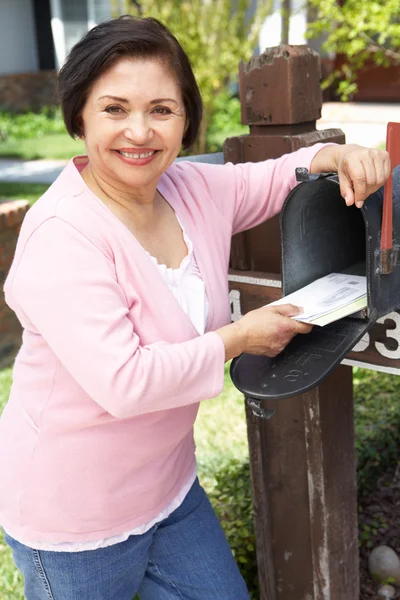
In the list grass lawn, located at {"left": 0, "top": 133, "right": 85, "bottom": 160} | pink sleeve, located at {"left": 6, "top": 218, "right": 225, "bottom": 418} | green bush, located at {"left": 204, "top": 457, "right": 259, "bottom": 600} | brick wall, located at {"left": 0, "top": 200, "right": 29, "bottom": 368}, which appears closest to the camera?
pink sleeve, located at {"left": 6, "top": 218, "right": 225, "bottom": 418}

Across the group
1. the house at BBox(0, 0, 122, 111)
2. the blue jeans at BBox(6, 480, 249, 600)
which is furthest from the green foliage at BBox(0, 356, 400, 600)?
the house at BBox(0, 0, 122, 111)

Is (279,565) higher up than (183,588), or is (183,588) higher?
(183,588)

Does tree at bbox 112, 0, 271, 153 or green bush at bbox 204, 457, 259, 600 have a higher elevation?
tree at bbox 112, 0, 271, 153

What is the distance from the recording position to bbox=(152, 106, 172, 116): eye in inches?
61.6

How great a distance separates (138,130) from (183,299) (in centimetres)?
35

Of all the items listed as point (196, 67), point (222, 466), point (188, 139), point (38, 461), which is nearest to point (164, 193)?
point (188, 139)

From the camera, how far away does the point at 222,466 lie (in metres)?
3.29

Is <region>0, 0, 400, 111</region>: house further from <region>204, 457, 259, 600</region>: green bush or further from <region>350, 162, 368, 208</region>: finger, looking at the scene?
<region>350, 162, 368, 208</region>: finger

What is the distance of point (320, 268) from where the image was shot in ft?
6.27

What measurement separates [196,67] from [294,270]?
31.3 ft

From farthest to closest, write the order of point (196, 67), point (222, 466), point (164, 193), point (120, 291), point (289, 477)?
1. point (196, 67)
2. point (222, 466)
3. point (289, 477)
4. point (164, 193)
5. point (120, 291)

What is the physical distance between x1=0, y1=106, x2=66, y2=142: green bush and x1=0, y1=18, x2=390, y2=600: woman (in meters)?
12.7

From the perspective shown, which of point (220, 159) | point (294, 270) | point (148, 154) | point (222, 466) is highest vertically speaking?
point (148, 154)

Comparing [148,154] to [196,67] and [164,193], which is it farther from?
[196,67]
